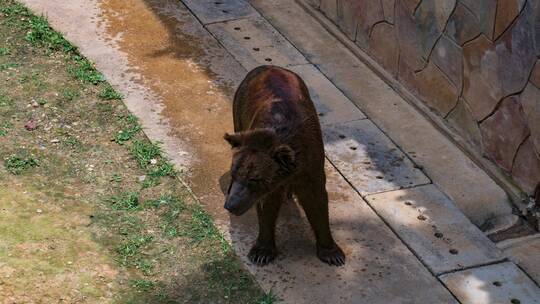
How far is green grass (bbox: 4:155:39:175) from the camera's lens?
7.30m

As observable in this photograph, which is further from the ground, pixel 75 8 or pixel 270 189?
pixel 270 189

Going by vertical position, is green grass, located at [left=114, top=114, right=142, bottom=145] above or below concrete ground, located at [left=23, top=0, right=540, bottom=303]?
below

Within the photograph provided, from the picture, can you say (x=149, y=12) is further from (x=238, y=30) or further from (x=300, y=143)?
(x=300, y=143)

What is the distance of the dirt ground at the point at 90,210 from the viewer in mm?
6184

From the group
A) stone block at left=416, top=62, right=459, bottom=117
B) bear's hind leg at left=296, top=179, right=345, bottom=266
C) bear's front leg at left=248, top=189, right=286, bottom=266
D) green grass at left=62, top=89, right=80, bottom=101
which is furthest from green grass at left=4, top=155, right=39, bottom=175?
stone block at left=416, top=62, right=459, bottom=117

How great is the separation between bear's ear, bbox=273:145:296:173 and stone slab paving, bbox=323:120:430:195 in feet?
4.98

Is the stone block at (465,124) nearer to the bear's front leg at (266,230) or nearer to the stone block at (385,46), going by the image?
the stone block at (385,46)

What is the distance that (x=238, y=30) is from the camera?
9.59m

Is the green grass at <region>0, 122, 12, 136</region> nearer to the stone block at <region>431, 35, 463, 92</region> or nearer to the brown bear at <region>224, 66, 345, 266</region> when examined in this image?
the brown bear at <region>224, 66, 345, 266</region>

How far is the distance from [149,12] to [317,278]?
4.47 metres

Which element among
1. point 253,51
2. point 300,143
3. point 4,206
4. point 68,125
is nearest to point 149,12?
point 253,51

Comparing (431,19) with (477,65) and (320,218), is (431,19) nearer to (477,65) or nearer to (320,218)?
(477,65)

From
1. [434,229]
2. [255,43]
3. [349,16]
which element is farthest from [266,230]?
[349,16]

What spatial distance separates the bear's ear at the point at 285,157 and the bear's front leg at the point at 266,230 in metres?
0.34
